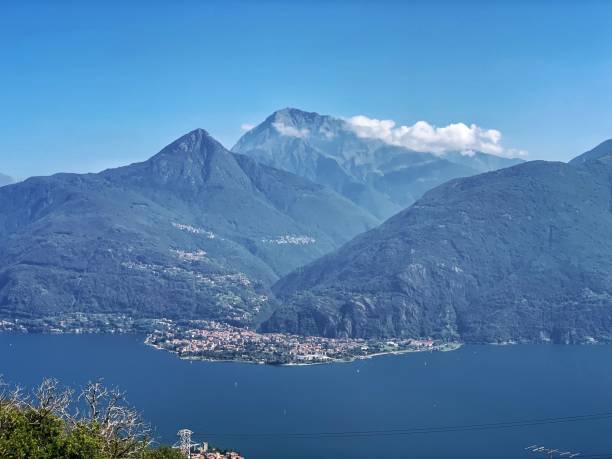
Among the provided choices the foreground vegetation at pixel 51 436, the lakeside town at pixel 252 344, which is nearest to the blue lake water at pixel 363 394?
the lakeside town at pixel 252 344

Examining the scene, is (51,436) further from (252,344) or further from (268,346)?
Answer: (252,344)

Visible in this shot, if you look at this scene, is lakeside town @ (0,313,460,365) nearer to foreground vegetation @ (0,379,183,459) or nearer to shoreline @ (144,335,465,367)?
shoreline @ (144,335,465,367)

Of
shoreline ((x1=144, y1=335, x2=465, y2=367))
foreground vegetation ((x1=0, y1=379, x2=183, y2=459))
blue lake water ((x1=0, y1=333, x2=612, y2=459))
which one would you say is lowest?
blue lake water ((x1=0, y1=333, x2=612, y2=459))

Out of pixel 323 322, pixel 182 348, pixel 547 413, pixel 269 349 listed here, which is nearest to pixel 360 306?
pixel 323 322

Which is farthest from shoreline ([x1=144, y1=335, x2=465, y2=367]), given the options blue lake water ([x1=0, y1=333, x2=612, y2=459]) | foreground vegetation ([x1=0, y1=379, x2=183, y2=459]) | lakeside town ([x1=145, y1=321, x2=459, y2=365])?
foreground vegetation ([x1=0, y1=379, x2=183, y2=459])

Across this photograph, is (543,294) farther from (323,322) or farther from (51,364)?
(51,364)
